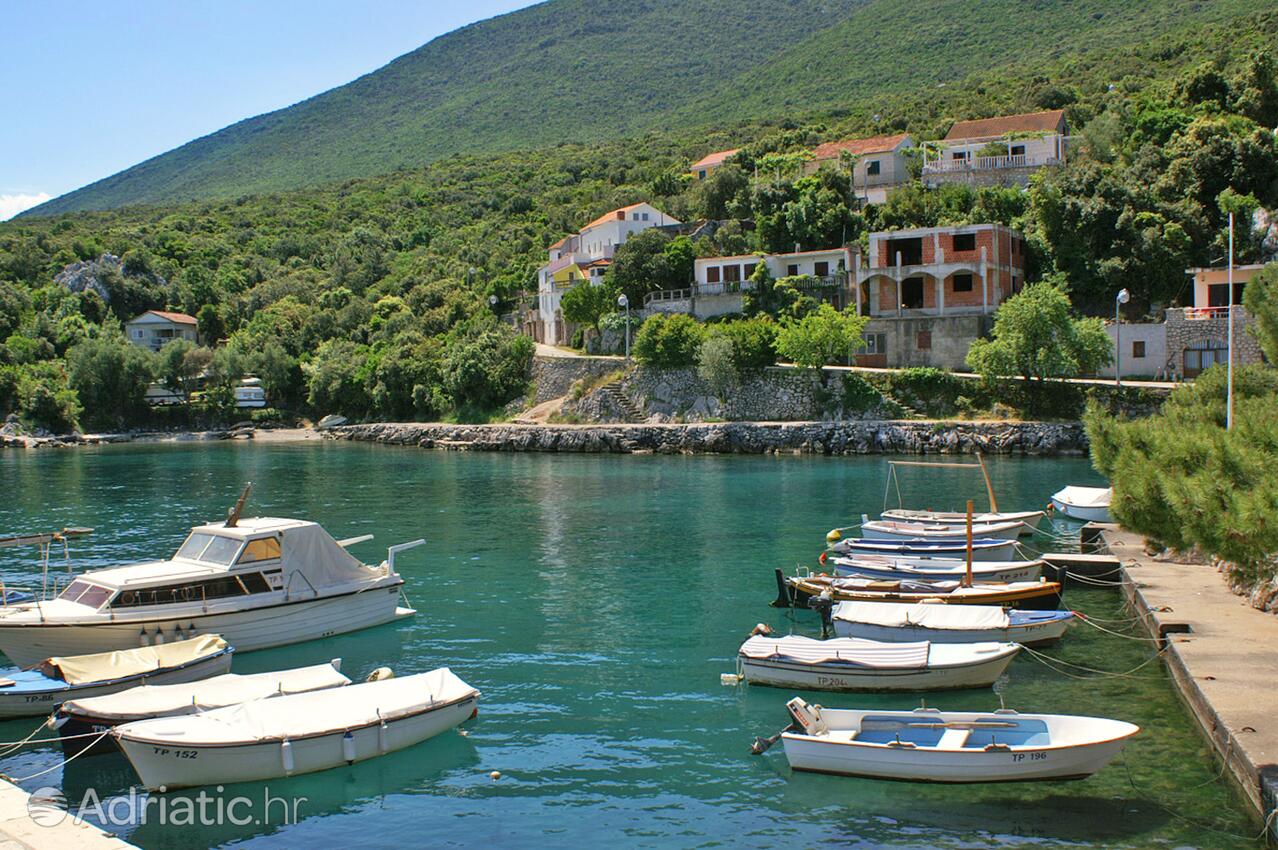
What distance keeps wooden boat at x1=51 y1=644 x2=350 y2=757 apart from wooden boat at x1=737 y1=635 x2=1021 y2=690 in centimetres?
852

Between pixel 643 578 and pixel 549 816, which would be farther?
pixel 643 578

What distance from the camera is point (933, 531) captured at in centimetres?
3466

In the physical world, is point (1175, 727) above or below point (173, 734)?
below

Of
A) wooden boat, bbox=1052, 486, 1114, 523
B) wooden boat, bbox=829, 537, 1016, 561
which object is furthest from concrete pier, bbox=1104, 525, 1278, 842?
wooden boat, bbox=1052, 486, 1114, 523

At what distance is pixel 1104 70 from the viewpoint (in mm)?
121875

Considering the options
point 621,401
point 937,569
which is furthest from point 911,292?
point 937,569

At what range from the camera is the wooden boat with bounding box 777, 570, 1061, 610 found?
25.3 m

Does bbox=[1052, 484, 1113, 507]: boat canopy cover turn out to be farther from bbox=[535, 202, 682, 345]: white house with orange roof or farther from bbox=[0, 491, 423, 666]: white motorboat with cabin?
bbox=[535, 202, 682, 345]: white house with orange roof

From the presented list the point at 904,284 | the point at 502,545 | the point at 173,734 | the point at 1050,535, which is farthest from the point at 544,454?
the point at 173,734

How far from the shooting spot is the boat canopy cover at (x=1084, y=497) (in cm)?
4169

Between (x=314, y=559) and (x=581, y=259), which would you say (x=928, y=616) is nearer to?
(x=314, y=559)

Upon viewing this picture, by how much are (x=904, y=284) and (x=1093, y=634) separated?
178ft

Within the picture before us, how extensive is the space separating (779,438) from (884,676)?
5085 cm

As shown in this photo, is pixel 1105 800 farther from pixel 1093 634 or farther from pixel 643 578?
pixel 643 578
